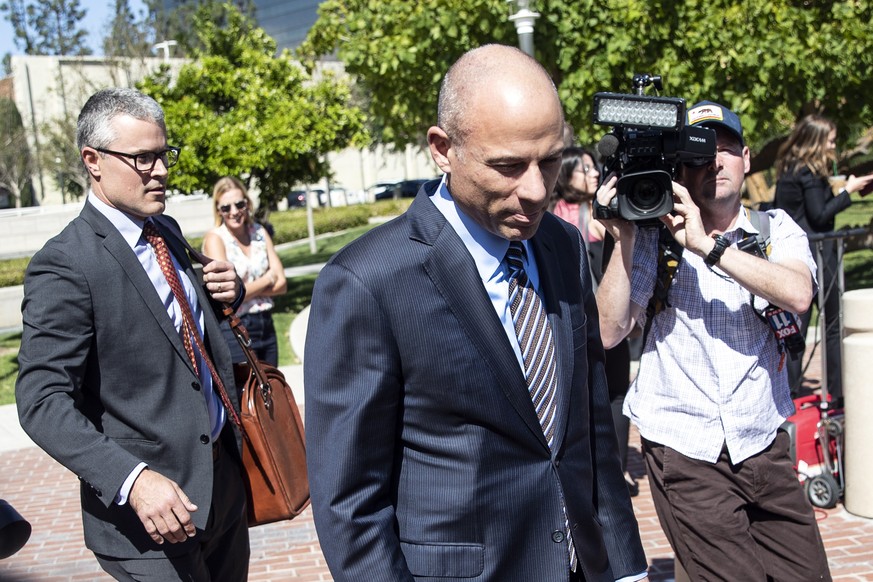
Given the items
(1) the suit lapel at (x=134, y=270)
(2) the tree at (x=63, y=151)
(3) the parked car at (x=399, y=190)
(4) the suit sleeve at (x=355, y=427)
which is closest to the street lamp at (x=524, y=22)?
(1) the suit lapel at (x=134, y=270)

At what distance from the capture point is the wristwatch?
3016 millimetres

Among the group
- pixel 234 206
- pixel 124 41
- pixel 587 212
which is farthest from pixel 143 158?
pixel 124 41

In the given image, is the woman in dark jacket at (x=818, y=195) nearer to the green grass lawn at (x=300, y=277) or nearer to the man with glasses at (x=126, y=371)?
the green grass lawn at (x=300, y=277)

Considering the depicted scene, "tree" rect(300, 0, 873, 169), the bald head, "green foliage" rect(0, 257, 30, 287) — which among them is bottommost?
"green foliage" rect(0, 257, 30, 287)

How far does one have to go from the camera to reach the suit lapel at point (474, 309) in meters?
2.13

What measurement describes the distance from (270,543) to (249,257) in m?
2.03

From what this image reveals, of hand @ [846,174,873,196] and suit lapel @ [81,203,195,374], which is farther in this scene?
hand @ [846,174,873,196]

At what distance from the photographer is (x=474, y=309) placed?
7.02 feet

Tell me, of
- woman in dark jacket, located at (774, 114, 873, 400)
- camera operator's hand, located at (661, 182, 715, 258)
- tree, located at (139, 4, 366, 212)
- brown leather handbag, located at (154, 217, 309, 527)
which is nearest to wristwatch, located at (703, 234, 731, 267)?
camera operator's hand, located at (661, 182, 715, 258)

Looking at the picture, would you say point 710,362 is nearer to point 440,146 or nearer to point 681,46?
point 440,146

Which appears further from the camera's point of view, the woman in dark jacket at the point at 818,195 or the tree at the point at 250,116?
the tree at the point at 250,116

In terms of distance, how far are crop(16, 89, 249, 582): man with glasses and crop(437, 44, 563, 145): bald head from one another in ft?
4.39

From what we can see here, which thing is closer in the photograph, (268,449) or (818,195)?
(268,449)

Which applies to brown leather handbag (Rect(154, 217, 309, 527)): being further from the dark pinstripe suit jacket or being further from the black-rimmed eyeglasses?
the dark pinstripe suit jacket
